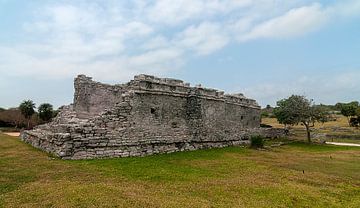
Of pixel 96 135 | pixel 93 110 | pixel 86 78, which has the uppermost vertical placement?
pixel 86 78

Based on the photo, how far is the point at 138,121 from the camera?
16.7 m

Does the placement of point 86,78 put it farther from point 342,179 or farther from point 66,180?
point 342,179

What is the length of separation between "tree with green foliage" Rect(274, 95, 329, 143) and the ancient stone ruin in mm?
8253

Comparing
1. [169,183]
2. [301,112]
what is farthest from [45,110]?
[169,183]

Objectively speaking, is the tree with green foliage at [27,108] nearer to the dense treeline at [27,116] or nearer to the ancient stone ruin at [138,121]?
the dense treeline at [27,116]

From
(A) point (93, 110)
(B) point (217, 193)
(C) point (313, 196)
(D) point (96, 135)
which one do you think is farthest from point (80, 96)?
(C) point (313, 196)

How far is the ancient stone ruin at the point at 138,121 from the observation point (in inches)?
566

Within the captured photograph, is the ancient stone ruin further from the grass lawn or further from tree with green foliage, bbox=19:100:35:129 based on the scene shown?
tree with green foliage, bbox=19:100:35:129

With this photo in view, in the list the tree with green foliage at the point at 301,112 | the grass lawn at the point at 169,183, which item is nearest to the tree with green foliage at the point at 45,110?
the grass lawn at the point at 169,183

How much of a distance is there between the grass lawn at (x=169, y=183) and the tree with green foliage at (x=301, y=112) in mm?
14387

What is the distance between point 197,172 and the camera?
486 inches

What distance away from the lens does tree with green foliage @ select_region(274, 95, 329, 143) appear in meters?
29.1

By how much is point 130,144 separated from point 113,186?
6550mm

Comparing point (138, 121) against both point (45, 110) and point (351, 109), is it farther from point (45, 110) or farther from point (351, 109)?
point (351, 109)
